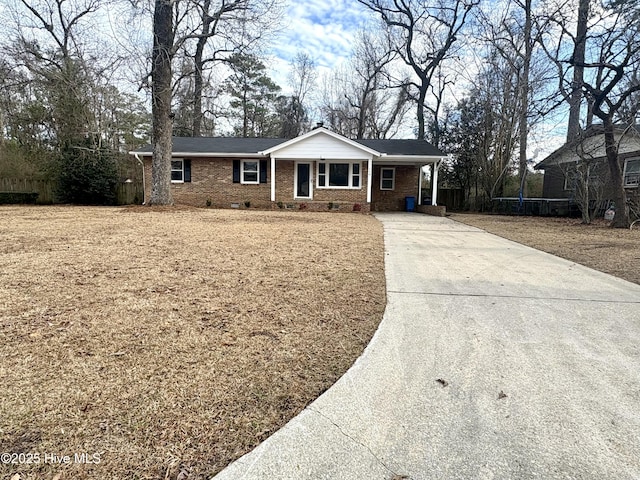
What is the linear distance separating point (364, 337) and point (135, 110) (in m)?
24.8

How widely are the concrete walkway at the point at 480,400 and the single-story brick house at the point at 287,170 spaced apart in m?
13.5

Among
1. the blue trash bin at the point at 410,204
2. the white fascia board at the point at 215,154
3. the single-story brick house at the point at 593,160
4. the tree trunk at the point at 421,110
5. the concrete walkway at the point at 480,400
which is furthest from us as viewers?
the tree trunk at the point at 421,110

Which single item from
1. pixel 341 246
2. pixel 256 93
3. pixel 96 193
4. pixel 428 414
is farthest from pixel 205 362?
pixel 256 93

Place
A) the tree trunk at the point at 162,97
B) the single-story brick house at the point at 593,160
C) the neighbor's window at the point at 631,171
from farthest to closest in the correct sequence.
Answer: the neighbor's window at the point at 631,171
the tree trunk at the point at 162,97
the single-story brick house at the point at 593,160

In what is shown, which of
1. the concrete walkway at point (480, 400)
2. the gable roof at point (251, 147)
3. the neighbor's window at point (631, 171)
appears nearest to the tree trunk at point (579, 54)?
the gable roof at point (251, 147)

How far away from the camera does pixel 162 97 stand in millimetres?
13164

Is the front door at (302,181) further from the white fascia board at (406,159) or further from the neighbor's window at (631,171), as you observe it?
the neighbor's window at (631,171)

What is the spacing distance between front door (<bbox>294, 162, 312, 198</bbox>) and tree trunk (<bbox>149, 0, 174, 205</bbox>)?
19.5 ft

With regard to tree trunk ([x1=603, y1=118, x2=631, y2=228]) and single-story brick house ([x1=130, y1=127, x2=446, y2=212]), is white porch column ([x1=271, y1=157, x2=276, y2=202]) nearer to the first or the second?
single-story brick house ([x1=130, y1=127, x2=446, y2=212])

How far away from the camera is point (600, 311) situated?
3.50 m

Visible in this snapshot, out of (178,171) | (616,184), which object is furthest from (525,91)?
(178,171)

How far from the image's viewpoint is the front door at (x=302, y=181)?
57.5 feet

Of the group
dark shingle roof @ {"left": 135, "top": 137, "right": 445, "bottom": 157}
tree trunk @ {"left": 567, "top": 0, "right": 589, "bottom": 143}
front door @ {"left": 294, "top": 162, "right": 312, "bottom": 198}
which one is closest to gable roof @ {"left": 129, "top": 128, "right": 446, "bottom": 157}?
dark shingle roof @ {"left": 135, "top": 137, "right": 445, "bottom": 157}

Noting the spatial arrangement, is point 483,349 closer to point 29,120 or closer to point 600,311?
point 600,311
